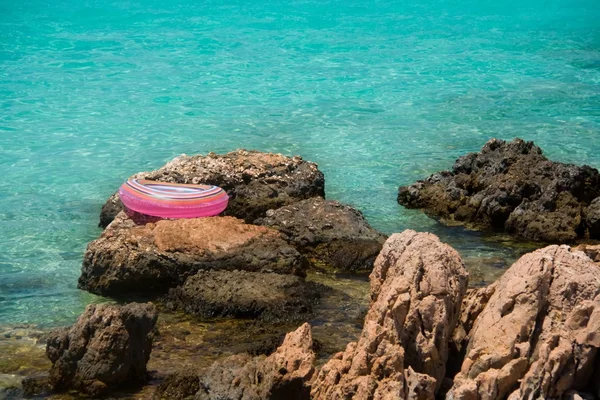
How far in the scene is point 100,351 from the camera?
7219 millimetres

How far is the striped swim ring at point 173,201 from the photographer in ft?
35.7

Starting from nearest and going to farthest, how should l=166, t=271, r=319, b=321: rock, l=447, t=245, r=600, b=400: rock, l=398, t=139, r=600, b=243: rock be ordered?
l=447, t=245, r=600, b=400: rock
l=166, t=271, r=319, b=321: rock
l=398, t=139, r=600, b=243: rock

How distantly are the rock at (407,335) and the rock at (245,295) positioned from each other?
2351mm

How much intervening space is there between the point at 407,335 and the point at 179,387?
6.40ft

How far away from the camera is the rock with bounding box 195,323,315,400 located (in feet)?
19.9

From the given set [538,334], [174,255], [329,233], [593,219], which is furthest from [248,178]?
[538,334]

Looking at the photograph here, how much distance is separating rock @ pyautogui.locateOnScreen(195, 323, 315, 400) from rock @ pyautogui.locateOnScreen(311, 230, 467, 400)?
0.17m

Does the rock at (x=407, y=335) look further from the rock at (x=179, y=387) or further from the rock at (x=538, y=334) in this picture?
the rock at (x=179, y=387)

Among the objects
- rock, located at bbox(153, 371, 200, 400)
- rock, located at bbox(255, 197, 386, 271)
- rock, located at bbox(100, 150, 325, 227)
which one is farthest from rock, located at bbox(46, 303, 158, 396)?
rock, located at bbox(100, 150, 325, 227)

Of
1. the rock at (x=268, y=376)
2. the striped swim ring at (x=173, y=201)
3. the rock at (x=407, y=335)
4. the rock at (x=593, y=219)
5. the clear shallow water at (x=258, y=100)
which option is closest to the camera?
the rock at (x=407, y=335)

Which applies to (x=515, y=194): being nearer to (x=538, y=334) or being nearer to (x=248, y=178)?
(x=248, y=178)

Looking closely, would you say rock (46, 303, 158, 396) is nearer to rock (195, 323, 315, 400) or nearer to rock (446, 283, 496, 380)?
rock (195, 323, 315, 400)

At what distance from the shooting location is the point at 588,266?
5969 mm

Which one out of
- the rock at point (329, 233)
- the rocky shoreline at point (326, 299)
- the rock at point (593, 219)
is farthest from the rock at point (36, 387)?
the rock at point (593, 219)
